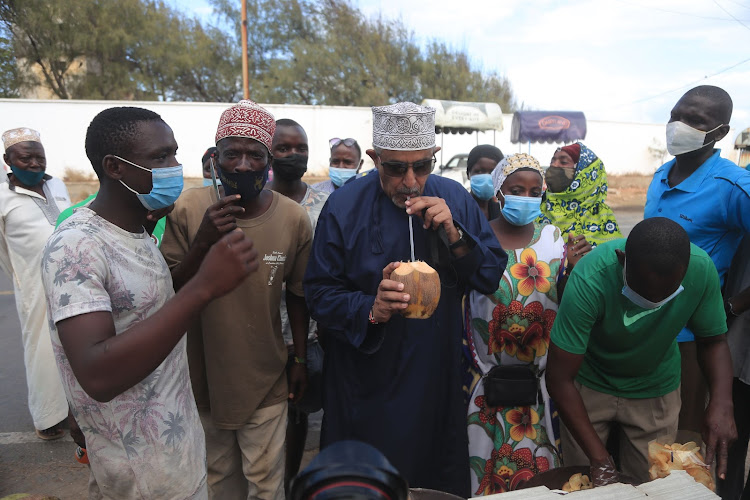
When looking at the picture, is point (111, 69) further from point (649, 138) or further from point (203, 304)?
point (203, 304)

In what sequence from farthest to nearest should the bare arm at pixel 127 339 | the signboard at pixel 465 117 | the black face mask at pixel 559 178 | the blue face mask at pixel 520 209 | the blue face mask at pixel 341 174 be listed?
the signboard at pixel 465 117
the blue face mask at pixel 341 174
the black face mask at pixel 559 178
the blue face mask at pixel 520 209
the bare arm at pixel 127 339

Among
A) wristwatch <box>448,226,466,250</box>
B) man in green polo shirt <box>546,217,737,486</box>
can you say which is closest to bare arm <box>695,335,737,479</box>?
man in green polo shirt <box>546,217,737,486</box>

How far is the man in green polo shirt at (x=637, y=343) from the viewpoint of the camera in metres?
1.97

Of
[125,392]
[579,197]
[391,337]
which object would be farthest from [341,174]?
[125,392]

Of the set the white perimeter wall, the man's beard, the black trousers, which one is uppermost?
the white perimeter wall

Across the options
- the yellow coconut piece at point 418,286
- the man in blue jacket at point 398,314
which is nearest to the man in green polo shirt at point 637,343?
the man in blue jacket at point 398,314

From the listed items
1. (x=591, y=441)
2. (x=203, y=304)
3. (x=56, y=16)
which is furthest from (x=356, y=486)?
(x=56, y=16)

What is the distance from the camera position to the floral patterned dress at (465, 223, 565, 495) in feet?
8.43

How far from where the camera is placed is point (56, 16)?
963 inches

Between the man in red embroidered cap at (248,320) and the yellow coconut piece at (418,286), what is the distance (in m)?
0.77

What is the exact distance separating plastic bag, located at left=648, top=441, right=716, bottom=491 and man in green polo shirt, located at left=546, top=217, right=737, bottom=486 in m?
0.17

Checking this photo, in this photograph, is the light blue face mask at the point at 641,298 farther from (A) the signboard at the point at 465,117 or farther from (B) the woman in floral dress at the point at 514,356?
(A) the signboard at the point at 465,117

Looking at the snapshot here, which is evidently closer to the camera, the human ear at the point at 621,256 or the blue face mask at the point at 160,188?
the blue face mask at the point at 160,188

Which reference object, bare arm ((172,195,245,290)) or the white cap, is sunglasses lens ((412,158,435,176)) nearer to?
the white cap
